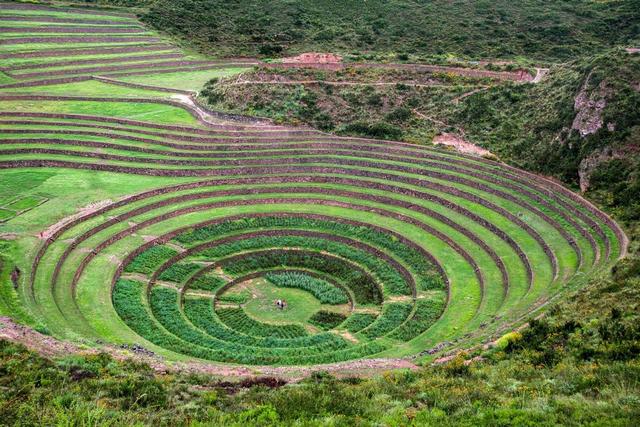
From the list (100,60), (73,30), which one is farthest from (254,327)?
(73,30)

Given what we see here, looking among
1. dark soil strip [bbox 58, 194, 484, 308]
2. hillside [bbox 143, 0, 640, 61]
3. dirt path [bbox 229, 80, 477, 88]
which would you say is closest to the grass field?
dark soil strip [bbox 58, 194, 484, 308]

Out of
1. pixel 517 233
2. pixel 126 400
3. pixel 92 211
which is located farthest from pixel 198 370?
pixel 517 233

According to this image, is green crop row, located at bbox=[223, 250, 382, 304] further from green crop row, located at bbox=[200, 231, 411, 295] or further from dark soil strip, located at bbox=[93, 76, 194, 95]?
dark soil strip, located at bbox=[93, 76, 194, 95]

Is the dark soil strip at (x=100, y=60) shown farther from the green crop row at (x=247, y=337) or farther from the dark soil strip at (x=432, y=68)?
the green crop row at (x=247, y=337)

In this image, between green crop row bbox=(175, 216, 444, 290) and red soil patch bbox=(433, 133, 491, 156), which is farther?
red soil patch bbox=(433, 133, 491, 156)

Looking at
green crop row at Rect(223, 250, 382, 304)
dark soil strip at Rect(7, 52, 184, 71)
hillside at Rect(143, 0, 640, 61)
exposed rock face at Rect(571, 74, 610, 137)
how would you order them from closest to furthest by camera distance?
1. green crop row at Rect(223, 250, 382, 304)
2. exposed rock face at Rect(571, 74, 610, 137)
3. dark soil strip at Rect(7, 52, 184, 71)
4. hillside at Rect(143, 0, 640, 61)

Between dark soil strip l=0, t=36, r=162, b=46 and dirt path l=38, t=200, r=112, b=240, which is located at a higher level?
dark soil strip l=0, t=36, r=162, b=46

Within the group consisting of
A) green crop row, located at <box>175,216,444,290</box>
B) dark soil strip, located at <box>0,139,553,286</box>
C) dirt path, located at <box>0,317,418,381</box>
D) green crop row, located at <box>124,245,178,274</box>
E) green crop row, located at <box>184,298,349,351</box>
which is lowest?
green crop row, located at <box>184,298,349,351</box>
